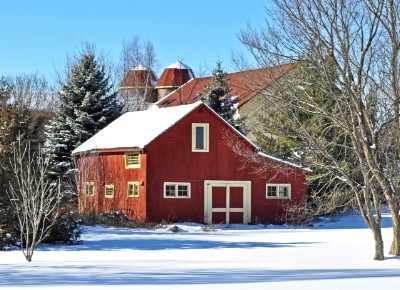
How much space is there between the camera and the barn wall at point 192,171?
1432 inches

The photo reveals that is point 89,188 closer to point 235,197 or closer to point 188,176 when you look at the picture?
point 188,176

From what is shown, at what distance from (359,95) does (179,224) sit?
54.8 feet

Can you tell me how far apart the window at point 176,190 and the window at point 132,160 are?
66.4 inches

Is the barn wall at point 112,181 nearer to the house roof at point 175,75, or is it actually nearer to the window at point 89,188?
the window at point 89,188

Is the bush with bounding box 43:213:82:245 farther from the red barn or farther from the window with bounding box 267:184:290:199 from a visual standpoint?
the window with bounding box 267:184:290:199

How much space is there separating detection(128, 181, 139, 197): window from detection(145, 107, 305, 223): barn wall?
2.71ft

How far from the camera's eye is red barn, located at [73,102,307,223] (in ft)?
120

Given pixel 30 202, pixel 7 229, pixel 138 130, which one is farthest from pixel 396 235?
pixel 138 130

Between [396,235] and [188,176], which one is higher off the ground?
[188,176]

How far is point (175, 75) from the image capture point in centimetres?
7944

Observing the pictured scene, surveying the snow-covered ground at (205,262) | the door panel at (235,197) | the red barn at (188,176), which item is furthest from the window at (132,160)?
the snow-covered ground at (205,262)

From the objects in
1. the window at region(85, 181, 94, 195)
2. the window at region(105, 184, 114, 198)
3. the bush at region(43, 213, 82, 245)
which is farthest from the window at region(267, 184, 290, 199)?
the bush at region(43, 213, 82, 245)

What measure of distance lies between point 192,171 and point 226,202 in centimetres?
216

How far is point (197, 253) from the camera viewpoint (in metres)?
22.6
